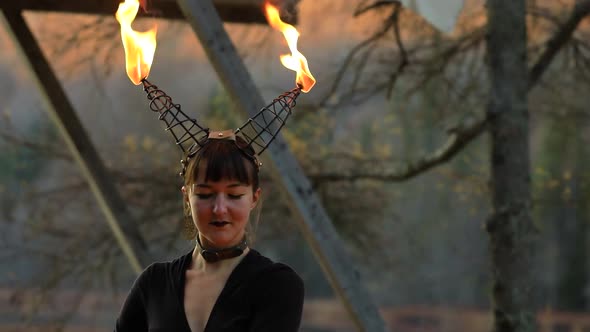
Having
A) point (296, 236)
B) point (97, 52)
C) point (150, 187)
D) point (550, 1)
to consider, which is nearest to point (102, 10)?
point (97, 52)

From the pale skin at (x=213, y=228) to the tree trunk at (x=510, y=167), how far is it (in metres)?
3.67

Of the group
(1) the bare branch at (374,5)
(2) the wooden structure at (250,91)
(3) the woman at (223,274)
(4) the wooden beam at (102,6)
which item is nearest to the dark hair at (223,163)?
(3) the woman at (223,274)

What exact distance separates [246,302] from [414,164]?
4551 mm

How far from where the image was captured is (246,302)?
179 centimetres

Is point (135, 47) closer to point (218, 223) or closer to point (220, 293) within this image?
point (218, 223)

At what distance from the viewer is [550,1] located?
23.1ft

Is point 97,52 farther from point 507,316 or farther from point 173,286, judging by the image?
point 173,286

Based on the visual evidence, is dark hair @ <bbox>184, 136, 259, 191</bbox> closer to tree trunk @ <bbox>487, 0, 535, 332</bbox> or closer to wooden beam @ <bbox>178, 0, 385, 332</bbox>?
wooden beam @ <bbox>178, 0, 385, 332</bbox>

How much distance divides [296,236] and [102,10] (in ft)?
15.1

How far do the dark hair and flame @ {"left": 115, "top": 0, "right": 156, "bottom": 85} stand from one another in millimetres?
254

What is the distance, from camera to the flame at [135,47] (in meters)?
2.01

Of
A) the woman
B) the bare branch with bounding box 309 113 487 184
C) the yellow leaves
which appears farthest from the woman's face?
the yellow leaves

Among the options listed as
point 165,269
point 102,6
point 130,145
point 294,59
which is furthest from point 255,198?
point 130,145

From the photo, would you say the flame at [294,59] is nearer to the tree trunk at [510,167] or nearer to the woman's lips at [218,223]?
the woman's lips at [218,223]
